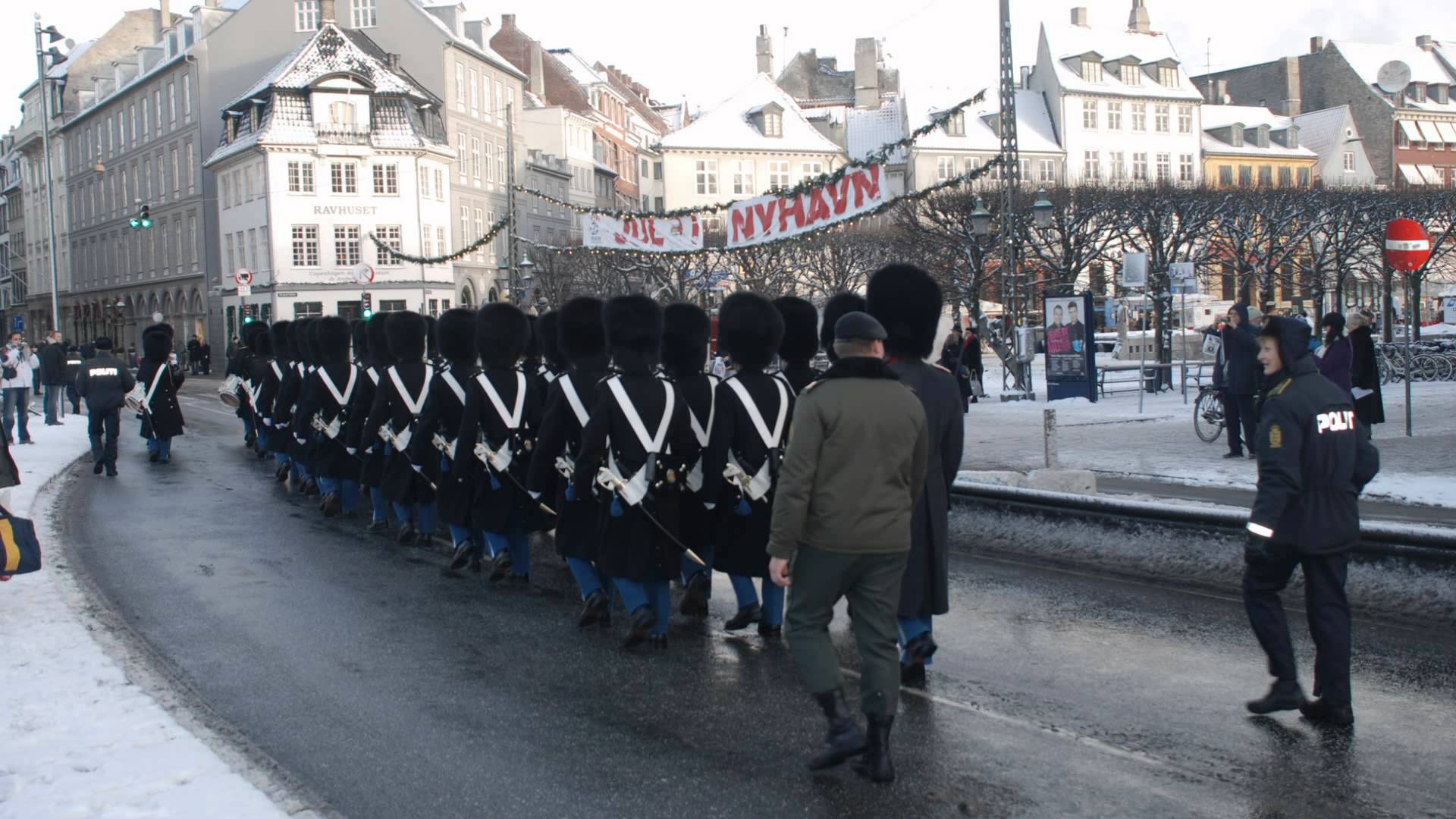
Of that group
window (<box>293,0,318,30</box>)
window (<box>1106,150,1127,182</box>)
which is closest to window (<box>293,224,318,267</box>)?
window (<box>293,0,318,30</box>)

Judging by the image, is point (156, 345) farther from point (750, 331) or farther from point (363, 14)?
point (363, 14)

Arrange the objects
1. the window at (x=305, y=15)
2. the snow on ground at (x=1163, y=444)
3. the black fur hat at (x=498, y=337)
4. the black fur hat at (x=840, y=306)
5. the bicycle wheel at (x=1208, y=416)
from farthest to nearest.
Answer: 1. the window at (x=305, y=15)
2. the bicycle wheel at (x=1208, y=416)
3. the snow on ground at (x=1163, y=444)
4. the black fur hat at (x=498, y=337)
5. the black fur hat at (x=840, y=306)

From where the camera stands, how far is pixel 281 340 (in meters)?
17.2

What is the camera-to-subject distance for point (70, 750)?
5.48 metres

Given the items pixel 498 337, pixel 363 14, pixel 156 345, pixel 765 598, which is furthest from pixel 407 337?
pixel 363 14

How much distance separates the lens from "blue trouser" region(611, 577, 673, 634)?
24.7ft

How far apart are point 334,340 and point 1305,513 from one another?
33.5ft

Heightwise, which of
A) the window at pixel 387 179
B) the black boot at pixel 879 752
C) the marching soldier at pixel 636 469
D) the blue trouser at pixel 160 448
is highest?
the window at pixel 387 179

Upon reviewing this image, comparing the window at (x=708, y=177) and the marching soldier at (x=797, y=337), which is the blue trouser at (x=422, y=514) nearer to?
the marching soldier at (x=797, y=337)

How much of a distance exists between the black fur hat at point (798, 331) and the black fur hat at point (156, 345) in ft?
40.6

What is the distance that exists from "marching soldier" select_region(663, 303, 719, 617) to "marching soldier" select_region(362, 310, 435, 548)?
3.38 m

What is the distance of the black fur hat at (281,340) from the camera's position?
55.4ft

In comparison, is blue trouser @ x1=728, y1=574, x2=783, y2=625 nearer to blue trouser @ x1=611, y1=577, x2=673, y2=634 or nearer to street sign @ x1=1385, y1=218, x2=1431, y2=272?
blue trouser @ x1=611, y1=577, x2=673, y2=634

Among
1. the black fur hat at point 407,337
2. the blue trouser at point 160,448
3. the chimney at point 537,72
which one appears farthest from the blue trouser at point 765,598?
the chimney at point 537,72
